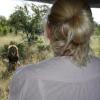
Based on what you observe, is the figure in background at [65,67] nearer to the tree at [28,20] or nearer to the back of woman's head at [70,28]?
the back of woman's head at [70,28]

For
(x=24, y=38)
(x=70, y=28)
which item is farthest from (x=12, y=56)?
(x=70, y=28)

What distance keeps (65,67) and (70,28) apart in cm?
13

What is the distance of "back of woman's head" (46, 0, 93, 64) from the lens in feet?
3.14

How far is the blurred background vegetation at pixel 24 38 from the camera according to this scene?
268 cm

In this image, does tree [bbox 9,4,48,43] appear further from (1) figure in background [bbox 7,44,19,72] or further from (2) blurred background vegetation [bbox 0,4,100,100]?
(1) figure in background [bbox 7,44,19,72]

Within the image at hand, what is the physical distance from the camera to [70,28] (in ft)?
3.14

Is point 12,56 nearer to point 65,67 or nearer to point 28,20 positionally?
point 28,20

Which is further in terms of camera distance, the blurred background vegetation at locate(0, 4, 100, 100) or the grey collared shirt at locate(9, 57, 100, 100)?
the blurred background vegetation at locate(0, 4, 100, 100)

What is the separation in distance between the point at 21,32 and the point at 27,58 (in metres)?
0.25

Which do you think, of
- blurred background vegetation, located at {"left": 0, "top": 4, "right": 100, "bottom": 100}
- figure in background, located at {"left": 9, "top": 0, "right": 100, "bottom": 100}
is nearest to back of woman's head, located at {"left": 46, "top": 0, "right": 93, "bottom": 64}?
figure in background, located at {"left": 9, "top": 0, "right": 100, "bottom": 100}

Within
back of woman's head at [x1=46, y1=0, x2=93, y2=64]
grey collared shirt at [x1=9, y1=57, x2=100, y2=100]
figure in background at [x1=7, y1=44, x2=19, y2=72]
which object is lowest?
figure in background at [x1=7, y1=44, x2=19, y2=72]

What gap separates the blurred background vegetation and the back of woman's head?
5.52 ft

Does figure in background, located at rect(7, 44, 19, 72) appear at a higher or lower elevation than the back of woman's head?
lower

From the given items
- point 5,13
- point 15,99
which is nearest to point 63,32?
point 15,99
